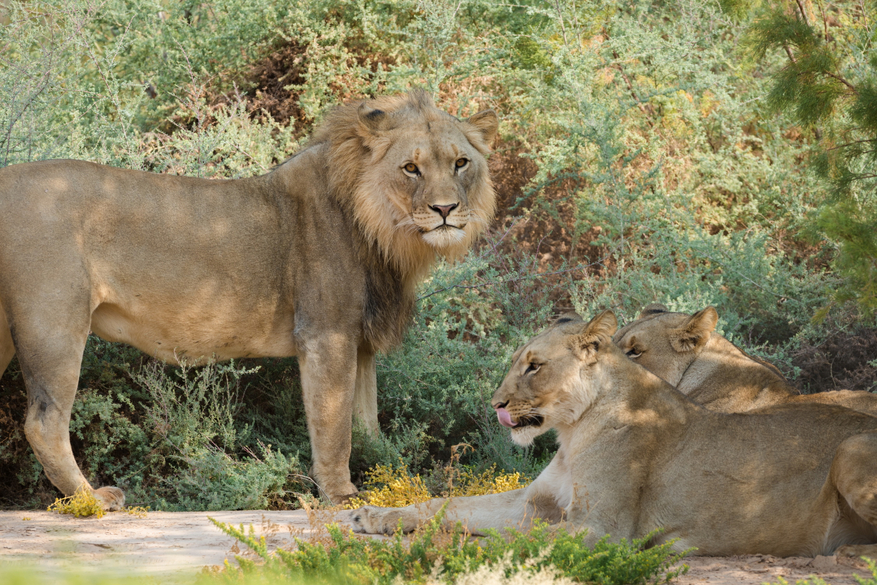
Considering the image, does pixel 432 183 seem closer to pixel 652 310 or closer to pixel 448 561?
pixel 652 310

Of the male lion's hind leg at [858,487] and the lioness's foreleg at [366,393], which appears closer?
the male lion's hind leg at [858,487]

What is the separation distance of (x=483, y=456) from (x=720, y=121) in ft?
19.2

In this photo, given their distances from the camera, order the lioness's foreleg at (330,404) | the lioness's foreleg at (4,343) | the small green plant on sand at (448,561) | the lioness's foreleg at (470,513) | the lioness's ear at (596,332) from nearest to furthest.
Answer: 1. the small green plant on sand at (448,561)
2. the lioness's ear at (596,332)
3. the lioness's foreleg at (470,513)
4. the lioness's foreleg at (4,343)
5. the lioness's foreleg at (330,404)

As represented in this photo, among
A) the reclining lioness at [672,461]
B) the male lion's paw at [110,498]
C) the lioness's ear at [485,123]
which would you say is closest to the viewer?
the reclining lioness at [672,461]

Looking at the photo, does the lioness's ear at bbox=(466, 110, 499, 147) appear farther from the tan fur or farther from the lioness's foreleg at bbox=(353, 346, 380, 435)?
the lioness's foreleg at bbox=(353, 346, 380, 435)

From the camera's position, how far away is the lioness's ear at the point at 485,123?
645 cm

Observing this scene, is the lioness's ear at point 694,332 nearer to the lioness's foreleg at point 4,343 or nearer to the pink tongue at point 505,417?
the pink tongue at point 505,417

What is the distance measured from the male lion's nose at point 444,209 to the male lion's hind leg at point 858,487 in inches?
106

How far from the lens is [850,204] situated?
5816 millimetres

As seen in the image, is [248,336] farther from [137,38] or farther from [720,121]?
[720,121]

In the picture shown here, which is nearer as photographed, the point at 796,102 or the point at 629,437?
the point at 629,437

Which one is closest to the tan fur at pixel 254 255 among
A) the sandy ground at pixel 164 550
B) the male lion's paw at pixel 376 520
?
the sandy ground at pixel 164 550

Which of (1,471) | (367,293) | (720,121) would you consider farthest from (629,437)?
(720,121)

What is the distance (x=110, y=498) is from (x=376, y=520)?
1790 mm
